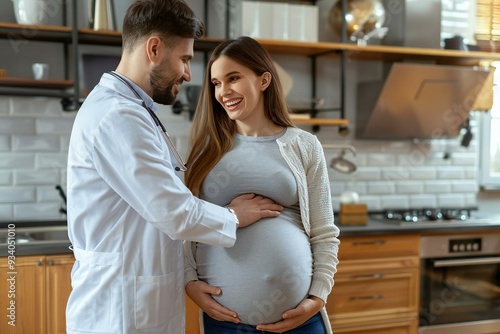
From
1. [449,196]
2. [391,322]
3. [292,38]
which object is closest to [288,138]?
[292,38]

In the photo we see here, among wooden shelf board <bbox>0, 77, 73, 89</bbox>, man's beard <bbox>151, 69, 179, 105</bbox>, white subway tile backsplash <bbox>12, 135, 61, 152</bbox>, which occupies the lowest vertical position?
white subway tile backsplash <bbox>12, 135, 61, 152</bbox>

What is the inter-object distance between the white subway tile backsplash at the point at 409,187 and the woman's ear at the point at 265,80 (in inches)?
93.3

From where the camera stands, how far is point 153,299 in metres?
1.66

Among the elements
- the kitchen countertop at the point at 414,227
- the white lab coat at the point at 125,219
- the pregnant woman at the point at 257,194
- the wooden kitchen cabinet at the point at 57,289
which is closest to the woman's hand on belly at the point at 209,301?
the pregnant woman at the point at 257,194

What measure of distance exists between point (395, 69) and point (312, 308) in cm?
219

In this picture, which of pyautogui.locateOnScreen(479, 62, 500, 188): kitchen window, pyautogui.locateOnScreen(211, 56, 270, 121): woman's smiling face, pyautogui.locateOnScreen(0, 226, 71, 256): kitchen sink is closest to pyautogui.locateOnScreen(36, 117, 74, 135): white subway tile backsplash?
pyautogui.locateOnScreen(0, 226, 71, 256): kitchen sink

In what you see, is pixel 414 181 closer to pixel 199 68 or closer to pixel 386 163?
pixel 386 163

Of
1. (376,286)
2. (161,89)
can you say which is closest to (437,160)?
(376,286)

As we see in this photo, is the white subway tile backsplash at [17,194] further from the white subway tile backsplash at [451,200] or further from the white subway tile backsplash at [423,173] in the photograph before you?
the white subway tile backsplash at [451,200]

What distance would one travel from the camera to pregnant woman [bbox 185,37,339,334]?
1.79 meters

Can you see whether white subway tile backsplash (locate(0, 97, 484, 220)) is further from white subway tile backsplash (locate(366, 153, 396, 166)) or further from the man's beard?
the man's beard

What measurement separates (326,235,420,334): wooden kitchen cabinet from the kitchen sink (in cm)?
145

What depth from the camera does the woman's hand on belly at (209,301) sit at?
1.79m

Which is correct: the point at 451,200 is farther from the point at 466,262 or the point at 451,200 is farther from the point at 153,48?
the point at 153,48
